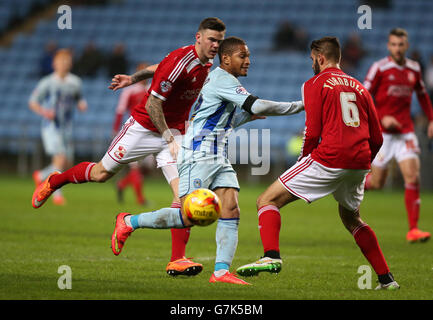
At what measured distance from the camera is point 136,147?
6.86 metres

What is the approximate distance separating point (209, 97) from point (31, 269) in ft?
7.01

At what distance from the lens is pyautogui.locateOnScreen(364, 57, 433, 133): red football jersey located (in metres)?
9.62

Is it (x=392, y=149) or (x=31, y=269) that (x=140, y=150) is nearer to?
(x=31, y=269)

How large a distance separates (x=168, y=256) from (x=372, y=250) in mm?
2529

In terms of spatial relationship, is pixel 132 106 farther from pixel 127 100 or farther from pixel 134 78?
pixel 134 78

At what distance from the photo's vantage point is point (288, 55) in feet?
77.3

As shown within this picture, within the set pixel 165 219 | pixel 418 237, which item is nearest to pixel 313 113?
pixel 165 219

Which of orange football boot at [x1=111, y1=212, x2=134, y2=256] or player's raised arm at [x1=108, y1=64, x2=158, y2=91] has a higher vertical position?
player's raised arm at [x1=108, y1=64, x2=158, y2=91]

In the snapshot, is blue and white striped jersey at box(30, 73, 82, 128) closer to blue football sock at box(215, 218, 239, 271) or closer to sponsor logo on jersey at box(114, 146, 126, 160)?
sponsor logo on jersey at box(114, 146, 126, 160)

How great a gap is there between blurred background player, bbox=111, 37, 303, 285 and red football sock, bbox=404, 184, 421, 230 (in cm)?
418

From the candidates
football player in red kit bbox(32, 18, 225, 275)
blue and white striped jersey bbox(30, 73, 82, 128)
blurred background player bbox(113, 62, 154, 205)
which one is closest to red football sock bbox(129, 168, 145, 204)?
blurred background player bbox(113, 62, 154, 205)

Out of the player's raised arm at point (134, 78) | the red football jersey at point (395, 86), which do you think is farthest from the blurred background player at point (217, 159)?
the red football jersey at point (395, 86)
